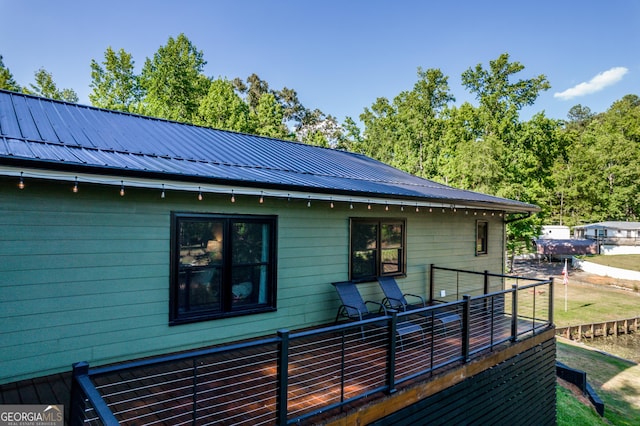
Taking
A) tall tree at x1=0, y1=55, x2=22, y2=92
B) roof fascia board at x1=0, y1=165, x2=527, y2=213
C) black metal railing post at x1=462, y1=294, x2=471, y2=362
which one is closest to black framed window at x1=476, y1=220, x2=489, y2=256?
roof fascia board at x1=0, y1=165, x2=527, y2=213

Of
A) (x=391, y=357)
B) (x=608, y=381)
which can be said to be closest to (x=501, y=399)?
(x=391, y=357)

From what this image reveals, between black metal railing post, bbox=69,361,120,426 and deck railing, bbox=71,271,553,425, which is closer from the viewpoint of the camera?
black metal railing post, bbox=69,361,120,426

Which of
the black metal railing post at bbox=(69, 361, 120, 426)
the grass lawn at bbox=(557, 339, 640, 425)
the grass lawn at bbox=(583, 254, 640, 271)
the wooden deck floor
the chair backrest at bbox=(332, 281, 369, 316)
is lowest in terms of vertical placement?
the grass lawn at bbox=(557, 339, 640, 425)

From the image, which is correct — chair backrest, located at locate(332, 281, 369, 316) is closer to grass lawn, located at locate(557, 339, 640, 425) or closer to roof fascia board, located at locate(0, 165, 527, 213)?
roof fascia board, located at locate(0, 165, 527, 213)

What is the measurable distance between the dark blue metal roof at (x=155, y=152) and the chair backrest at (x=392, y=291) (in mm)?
1572

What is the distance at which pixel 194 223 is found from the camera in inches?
184

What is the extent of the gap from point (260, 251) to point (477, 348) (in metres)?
3.27

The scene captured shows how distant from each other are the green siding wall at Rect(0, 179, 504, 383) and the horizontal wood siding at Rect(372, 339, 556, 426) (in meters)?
2.22

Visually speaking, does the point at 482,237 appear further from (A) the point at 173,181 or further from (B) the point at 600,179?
(B) the point at 600,179

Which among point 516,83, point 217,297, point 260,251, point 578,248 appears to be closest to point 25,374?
point 217,297

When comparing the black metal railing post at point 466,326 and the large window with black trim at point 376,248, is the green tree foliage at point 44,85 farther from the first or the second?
the black metal railing post at point 466,326

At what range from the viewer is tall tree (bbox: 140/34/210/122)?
→ 23109 mm

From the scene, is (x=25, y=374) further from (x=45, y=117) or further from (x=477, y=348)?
(x=477, y=348)

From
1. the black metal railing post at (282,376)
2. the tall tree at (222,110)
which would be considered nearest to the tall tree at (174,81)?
the tall tree at (222,110)
